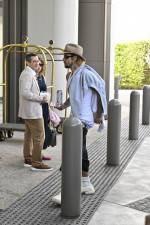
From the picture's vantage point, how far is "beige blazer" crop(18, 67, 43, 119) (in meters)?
6.47

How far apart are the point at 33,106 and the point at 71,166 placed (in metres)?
1.92

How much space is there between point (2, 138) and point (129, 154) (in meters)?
2.50

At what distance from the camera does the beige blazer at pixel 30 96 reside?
21.2 feet

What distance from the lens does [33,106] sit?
21.5 ft

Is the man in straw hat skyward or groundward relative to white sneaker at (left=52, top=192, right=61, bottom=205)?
skyward

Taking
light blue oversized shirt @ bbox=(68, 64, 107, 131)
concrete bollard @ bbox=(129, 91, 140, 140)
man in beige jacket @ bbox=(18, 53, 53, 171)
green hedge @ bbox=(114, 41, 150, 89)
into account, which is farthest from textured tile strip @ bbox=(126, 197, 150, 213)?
green hedge @ bbox=(114, 41, 150, 89)

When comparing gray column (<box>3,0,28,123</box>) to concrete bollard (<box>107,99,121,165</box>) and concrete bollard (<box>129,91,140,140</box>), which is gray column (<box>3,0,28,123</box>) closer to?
concrete bollard (<box>129,91,140,140</box>)

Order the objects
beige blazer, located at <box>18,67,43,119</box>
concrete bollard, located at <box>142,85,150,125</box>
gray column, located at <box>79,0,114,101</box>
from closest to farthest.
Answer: beige blazer, located at <box>18,67,43,119</box> → concrete bollard, located at <box>142,85,150,125</box> → gray column, located at <box>79,0,114,101</box>

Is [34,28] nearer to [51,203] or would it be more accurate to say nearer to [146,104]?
[146,104]

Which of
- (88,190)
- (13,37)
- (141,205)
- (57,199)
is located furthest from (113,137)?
(13,37)

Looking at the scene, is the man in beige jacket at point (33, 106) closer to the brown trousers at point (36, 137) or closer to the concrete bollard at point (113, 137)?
the brown trousers at point (36, 137)

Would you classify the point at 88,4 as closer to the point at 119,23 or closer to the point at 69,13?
the point at 69,13

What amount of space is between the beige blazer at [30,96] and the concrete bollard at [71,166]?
1.72m

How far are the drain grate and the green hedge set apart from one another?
604 inches
